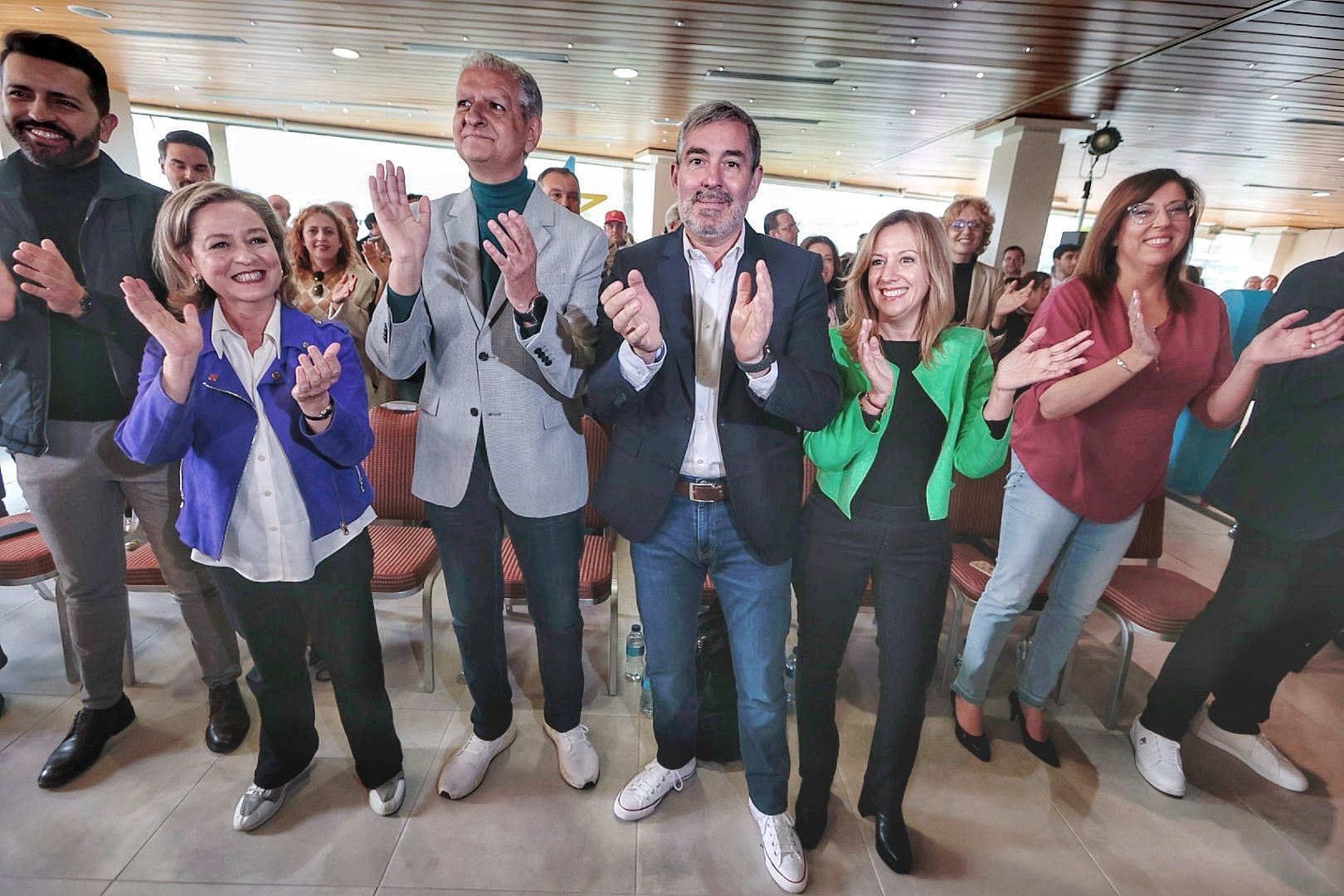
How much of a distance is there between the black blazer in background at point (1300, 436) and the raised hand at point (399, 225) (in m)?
2.41

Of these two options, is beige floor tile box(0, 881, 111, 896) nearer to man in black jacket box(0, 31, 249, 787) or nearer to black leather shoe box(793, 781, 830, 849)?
man in black jacket box(0, 31, 249, 787)

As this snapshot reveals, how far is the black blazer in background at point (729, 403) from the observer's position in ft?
4.84

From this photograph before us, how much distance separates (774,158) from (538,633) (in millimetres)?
12313

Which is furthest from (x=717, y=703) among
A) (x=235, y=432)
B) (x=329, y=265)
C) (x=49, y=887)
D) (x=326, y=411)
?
(x=329, y=265)

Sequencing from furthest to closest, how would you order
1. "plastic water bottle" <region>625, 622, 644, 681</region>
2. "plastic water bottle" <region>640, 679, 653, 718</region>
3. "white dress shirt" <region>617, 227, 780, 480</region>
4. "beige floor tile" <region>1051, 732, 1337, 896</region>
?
"plastic water bottle" <region>625, 622, 644, 681</region>
"plastic water bottle" <region>640, 679, 653, 718</region>
"beige floor tile" <region>1051, 732, 1337, 896</region>
"white dress shirt" <region>617, 227, 780, 480</region>

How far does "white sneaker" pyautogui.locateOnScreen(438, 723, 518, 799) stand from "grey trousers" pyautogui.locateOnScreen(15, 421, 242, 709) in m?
0.85

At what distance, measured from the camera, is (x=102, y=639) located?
2.00m

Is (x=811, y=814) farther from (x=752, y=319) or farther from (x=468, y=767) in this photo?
(x=752, y=319)

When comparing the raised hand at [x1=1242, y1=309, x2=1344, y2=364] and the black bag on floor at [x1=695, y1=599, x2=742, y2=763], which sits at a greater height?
the raised hand at [x1=1242, y1=309, x2=1344, y2=364]

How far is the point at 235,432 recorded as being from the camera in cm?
149

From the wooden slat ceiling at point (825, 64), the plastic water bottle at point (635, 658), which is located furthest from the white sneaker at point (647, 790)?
the wooden slat ceiling at point (825, 64)

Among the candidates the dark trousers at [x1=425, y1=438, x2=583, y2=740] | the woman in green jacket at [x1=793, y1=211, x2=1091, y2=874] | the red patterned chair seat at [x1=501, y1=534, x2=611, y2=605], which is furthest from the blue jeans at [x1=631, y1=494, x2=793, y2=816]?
the red patterned chair seat at [x1=501, y1=534, x2=611, y2=605]

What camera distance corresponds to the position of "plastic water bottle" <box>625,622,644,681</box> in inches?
101

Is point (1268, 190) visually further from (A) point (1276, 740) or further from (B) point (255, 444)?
(B) point (255, 444)
